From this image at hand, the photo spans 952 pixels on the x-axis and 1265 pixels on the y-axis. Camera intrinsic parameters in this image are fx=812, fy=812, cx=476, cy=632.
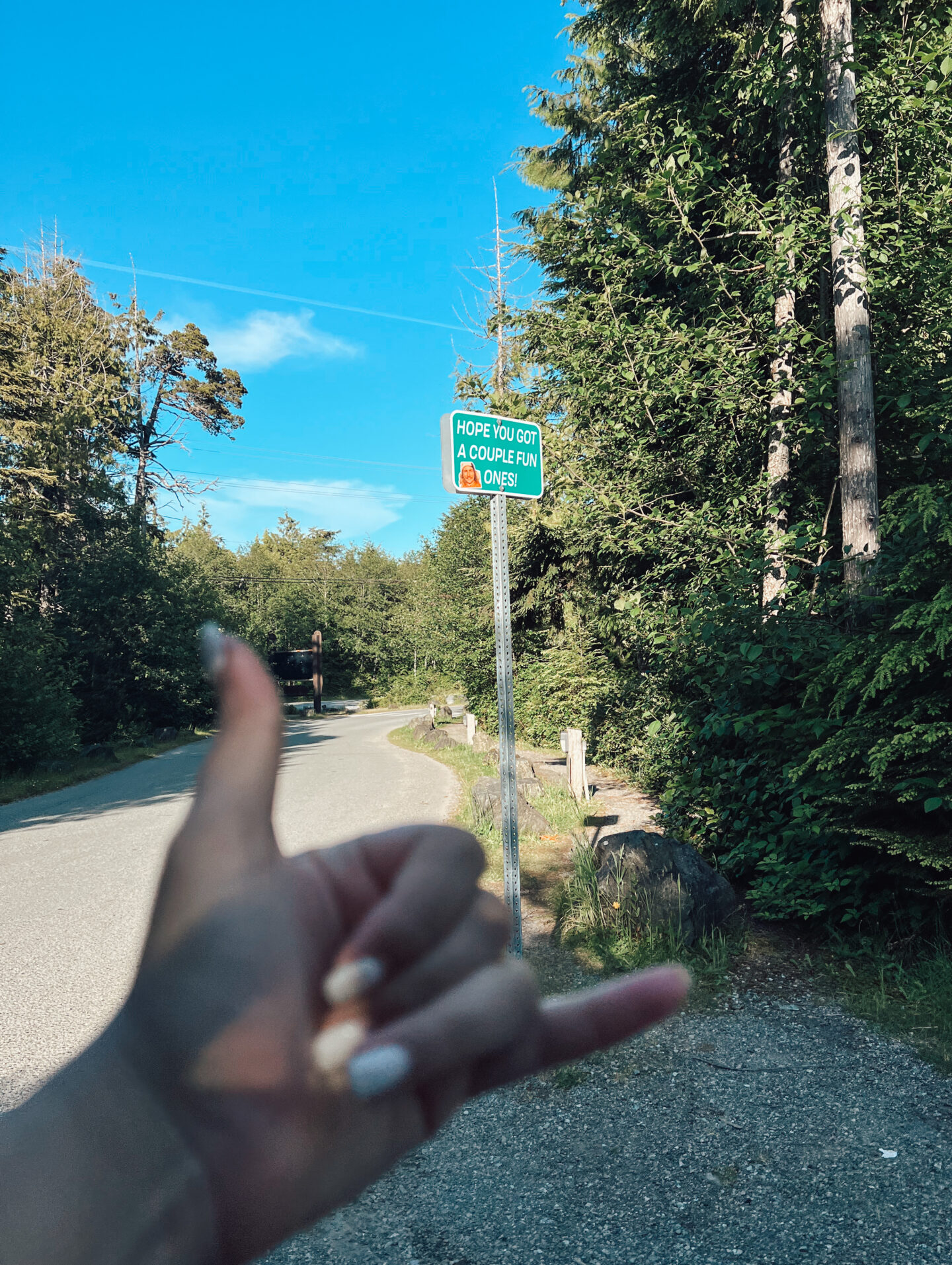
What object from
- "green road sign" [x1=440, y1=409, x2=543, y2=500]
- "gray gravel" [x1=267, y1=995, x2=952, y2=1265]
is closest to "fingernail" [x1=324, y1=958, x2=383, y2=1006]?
"gray gravel" [x1=267, y1=995, x2=952, y2=1265]

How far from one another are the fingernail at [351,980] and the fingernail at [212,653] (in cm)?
18

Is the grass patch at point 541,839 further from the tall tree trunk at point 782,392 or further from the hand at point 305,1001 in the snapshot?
the hand at point 305,1001

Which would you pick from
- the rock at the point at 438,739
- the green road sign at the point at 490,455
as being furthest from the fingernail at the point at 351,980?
the rock at the point at 438,739

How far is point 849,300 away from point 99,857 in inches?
287

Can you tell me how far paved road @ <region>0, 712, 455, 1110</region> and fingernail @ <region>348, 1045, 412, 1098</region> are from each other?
126mm

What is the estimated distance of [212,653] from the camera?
48 cm

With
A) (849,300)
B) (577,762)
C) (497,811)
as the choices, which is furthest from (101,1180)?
(577,762)

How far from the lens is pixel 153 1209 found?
0.38m

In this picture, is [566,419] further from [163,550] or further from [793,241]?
[163,550]

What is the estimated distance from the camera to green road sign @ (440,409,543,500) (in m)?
3.30

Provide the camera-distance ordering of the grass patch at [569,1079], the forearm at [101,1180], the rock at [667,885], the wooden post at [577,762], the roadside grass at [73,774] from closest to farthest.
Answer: the forearm at [101,1180] → the grass patch at [569,1079] → the rock at [667,885] → the wooden post at [577,762] → the roadside grass at [73,774]

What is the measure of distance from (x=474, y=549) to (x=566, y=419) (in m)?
7.09

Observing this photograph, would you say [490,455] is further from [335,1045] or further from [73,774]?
[73,774]

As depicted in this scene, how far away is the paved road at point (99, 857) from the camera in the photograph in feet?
5.63
